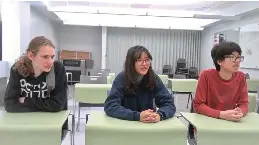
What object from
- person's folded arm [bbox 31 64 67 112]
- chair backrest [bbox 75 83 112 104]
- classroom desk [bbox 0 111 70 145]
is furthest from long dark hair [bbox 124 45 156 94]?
chair backrest [bbox 75 83 112 104]

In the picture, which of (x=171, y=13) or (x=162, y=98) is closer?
(x=162, y=98)

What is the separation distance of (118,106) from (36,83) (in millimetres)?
644

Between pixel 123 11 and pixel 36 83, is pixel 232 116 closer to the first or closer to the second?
pixel 36 83

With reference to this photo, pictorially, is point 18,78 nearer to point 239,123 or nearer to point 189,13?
point 239,123

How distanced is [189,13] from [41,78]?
6.57 meters

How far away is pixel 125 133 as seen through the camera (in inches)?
49.7

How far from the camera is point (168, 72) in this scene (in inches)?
439

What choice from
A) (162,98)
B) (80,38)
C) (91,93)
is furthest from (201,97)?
(80,38)

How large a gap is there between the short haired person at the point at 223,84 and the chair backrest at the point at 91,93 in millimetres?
1599

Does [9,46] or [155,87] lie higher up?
[9,46]

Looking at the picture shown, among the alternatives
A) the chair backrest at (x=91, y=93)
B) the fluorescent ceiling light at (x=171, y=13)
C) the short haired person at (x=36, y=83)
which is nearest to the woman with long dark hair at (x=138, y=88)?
the short haired person at (x=36, y=83)

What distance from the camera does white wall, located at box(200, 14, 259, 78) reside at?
7.56 m

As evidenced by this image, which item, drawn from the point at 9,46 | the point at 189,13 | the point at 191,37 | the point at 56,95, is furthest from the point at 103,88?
the point at 191,37

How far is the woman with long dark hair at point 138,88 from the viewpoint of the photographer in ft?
5.65
